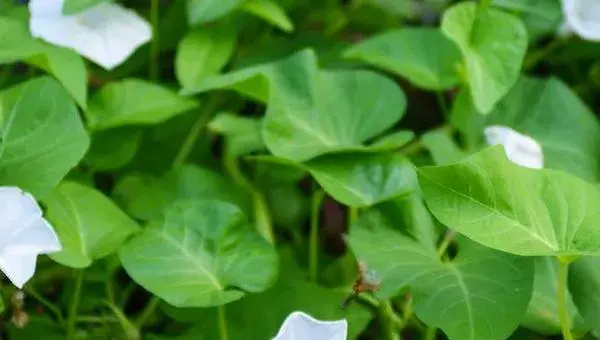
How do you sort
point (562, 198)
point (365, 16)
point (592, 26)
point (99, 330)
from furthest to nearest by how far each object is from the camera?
point (365, 16) < point (592, 26) < point (99, 330) < point (562, 198)

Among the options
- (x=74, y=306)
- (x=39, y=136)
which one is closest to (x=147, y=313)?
(x=74, y=306)

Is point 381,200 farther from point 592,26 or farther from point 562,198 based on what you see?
point 592,26

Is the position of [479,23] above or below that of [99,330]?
above

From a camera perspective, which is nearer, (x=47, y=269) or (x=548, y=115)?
(x=47, y=269)

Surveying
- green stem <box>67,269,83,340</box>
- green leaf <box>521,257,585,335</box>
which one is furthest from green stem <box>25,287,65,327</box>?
green leaf <box>521,257,585,335</box>

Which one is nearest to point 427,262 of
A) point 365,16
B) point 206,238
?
point 206,238

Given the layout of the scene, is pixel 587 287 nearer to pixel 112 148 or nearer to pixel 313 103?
pixel 313 103

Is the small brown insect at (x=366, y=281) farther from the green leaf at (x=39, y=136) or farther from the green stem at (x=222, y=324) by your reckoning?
the green leaf at (x=39, y=136)
